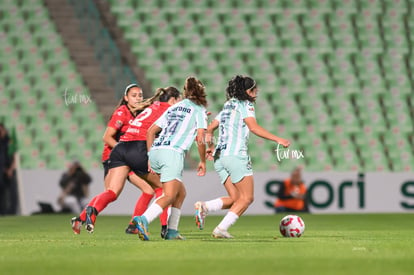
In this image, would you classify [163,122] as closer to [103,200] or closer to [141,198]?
[103,200]

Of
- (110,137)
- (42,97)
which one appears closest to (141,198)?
(110,137)

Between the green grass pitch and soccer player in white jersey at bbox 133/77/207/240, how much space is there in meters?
0.47

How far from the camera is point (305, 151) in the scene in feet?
65.8

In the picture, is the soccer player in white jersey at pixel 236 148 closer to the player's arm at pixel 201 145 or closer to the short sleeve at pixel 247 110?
the short sleeve at pixel 247 110

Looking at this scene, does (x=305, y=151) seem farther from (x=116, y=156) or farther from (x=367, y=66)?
(x=116, y=156)

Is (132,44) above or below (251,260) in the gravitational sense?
above

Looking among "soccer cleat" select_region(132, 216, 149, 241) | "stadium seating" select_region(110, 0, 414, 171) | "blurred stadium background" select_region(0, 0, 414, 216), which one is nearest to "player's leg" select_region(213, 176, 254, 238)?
"soccer cleat" select_region(132, 216, 149, 241)

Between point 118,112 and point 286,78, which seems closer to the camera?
point 118,112

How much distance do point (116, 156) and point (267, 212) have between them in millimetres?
8287

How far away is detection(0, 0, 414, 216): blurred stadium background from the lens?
19.7m

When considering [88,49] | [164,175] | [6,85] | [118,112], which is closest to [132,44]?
[88,49]

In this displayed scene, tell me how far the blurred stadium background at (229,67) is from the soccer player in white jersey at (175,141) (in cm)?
976

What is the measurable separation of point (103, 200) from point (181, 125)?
1.25 m

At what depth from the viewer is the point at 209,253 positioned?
7.44 metres
